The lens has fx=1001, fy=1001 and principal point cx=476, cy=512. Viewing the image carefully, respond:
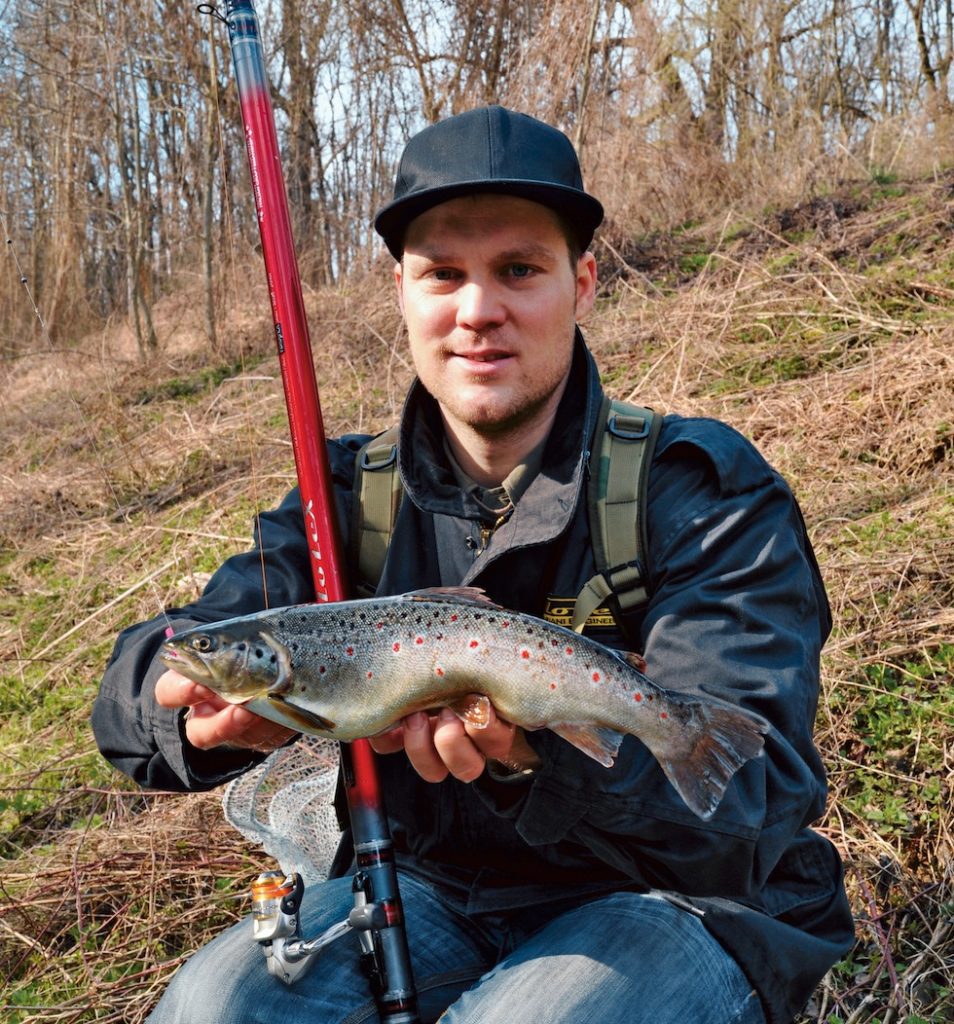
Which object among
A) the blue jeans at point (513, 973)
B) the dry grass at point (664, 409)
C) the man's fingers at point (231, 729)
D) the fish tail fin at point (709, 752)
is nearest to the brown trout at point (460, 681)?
the fish tail fin at point (709, 752)

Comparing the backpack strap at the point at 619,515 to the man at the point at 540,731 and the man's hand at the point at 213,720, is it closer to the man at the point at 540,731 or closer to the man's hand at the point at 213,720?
the man at the point at 540,731

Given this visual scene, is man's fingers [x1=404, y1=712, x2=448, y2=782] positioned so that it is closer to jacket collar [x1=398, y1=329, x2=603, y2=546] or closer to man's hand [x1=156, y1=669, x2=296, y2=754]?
man's hand [x1=156, y1=669, x2=296, y2=754]

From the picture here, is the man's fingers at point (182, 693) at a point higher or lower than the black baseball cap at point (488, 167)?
lower

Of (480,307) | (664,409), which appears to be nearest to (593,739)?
(480,307)

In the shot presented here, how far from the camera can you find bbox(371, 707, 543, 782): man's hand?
1.92 m

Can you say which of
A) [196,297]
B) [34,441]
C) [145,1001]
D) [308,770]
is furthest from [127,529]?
[196,297]

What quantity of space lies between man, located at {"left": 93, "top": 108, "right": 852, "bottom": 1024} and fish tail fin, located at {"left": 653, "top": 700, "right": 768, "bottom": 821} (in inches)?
2.4

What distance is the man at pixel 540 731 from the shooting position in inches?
77.9

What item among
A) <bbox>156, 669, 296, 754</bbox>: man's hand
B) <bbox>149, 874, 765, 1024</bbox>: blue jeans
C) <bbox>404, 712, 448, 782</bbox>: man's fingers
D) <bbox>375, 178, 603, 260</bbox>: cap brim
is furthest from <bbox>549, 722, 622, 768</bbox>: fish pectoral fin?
<bbox>375, 178, 603, 260</bbox>: cap brim

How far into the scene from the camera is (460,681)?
1950mm

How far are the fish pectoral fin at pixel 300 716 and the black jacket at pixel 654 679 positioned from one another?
0.37 m

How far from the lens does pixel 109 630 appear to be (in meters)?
6.59

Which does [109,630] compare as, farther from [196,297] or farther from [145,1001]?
[196,297]

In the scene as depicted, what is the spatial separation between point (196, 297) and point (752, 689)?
574 inches
